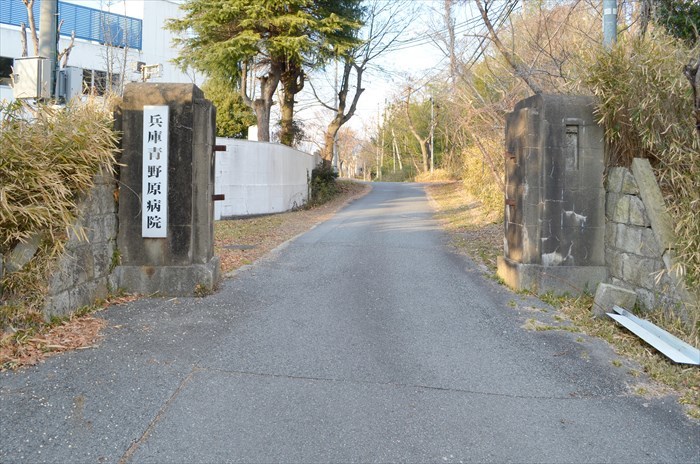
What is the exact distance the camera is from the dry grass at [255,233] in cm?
990

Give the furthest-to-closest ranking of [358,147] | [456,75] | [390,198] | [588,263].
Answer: [358,147] < [390,198] < [456,75] < [588,263]

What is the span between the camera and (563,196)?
7344 millimetres

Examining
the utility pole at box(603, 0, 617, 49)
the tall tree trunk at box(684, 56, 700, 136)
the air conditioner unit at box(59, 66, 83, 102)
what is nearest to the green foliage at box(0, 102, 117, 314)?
the air conditioner unit at box(59, 66, 83, 102)

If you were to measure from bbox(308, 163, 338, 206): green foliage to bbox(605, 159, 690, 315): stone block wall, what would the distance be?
16879 mm

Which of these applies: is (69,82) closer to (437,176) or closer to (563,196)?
(563,196)

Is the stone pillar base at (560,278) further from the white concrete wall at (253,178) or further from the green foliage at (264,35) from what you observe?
the green foliage at (264,35)

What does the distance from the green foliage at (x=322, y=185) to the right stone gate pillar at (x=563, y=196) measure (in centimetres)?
1636

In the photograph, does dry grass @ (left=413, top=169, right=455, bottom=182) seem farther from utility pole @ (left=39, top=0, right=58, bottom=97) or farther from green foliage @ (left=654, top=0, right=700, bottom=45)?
utility pole @ (left=39, top=0, right=58, bottom=97)

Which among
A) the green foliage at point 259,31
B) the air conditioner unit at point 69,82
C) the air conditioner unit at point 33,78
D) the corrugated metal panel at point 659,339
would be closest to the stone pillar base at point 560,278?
the corrugated metal panel at point 659,339

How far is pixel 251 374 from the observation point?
15.0 feet

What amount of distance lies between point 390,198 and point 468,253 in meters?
16.6

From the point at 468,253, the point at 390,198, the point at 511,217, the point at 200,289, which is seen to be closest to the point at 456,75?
the point at 468,253

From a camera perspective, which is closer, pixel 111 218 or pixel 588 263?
pixel 111 218

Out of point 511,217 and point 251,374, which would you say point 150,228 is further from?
point 511,217
